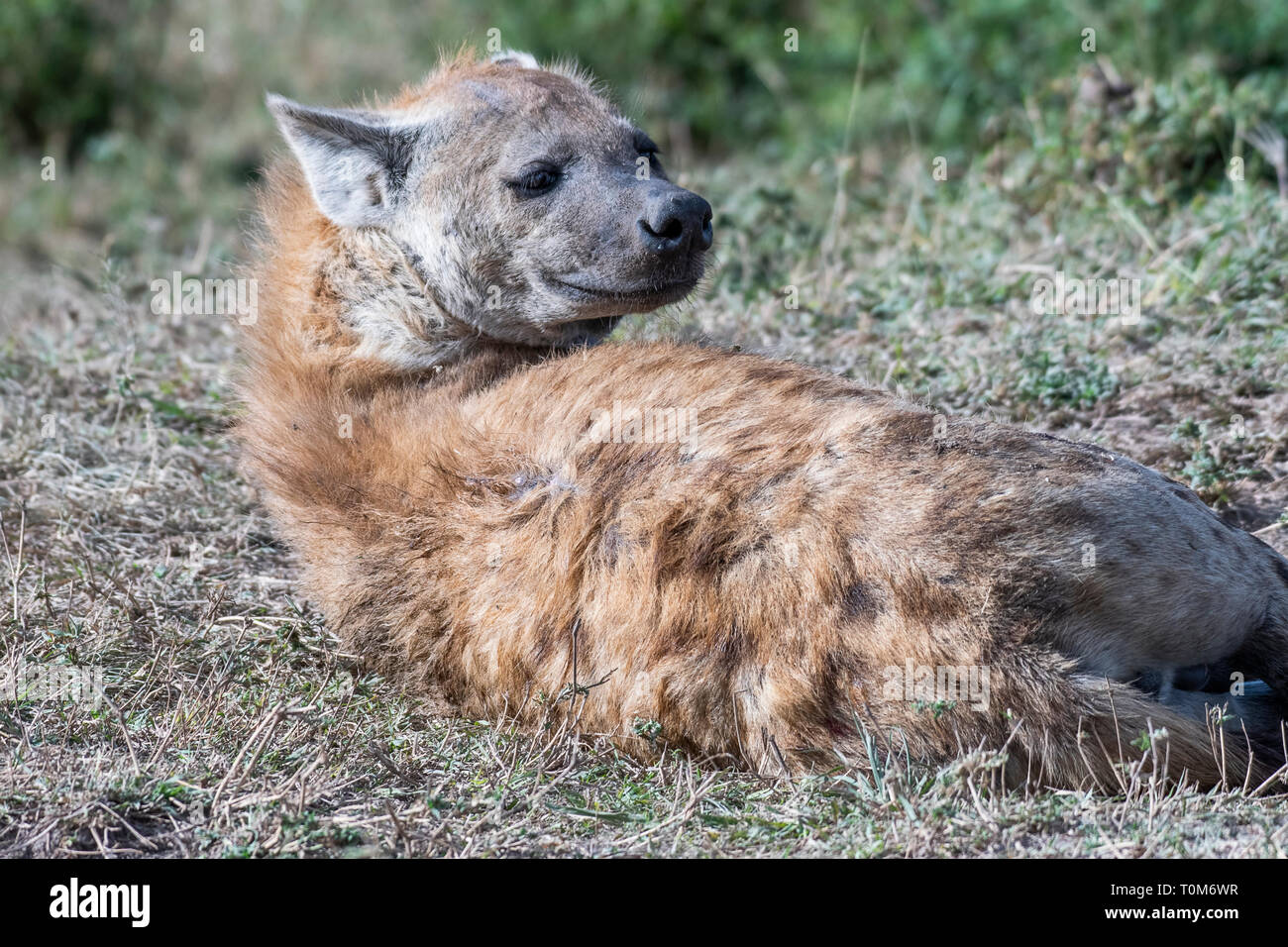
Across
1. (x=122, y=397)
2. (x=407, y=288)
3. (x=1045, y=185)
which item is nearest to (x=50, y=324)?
(x=122, y=397)

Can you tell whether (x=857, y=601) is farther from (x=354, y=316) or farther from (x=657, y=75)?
(x=657, y=75)

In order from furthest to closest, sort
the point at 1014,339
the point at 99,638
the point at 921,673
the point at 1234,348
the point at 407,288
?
the point at 1014,339
the point at 1234,348
the point at 407,288
the point at 99,638
the point at 921,673

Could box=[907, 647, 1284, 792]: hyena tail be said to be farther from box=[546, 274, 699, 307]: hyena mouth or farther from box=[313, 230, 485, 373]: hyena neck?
box=[313, 230, 485, 373]: hyena neck

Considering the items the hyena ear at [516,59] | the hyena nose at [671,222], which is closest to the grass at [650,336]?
the hyena nose at [671,222]

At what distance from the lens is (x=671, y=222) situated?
429cm

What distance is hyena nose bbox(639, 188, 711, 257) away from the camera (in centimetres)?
429

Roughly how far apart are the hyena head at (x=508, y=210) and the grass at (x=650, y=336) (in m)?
0.60

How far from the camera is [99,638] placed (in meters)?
3.95

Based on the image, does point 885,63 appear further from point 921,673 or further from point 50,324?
point 921,673

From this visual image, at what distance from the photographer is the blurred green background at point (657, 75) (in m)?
8.21


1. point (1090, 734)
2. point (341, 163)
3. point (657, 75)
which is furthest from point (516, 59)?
point (657, 75)

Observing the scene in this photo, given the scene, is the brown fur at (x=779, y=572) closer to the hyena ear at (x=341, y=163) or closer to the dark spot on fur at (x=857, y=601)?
the dark spot on fur at (x=857, y=601)

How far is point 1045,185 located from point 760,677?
13.7 ft
